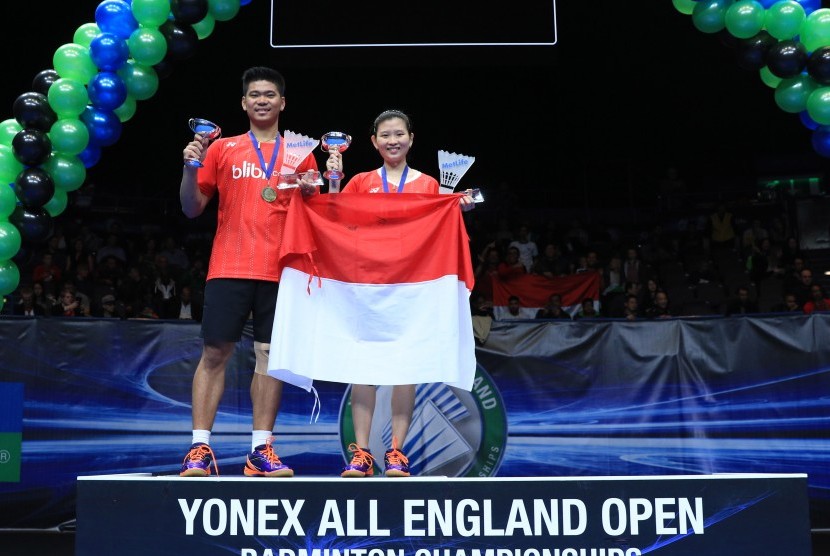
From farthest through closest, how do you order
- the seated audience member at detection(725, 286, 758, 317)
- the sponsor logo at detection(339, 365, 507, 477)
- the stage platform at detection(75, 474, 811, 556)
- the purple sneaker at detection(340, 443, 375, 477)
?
the seated audience member at detection(725, 286, 758, 317) → the sponsor logo at detection(339, 365, 507, 477) → the purple sneaker at detection(340, 443, 375, 477) → the stage platform at detection(75, 474, 811, 556)

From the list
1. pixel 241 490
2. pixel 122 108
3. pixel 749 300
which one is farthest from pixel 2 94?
pixel 241 490

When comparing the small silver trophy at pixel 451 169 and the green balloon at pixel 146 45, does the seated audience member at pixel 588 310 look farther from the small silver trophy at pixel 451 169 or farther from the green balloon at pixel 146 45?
the small silver trophy at pixel 451 169

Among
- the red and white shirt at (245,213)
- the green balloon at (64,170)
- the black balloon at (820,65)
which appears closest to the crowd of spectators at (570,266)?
the green balloon at (64,170)

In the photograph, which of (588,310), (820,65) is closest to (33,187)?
(820,65)

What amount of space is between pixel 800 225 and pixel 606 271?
4.14 meters

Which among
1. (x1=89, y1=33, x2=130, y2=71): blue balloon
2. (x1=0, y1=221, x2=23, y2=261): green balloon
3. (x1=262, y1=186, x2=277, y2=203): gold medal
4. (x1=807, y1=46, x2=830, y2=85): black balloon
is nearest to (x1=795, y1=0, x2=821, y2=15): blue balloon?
(x1=807, y1=46, x2=830, y2=85): black balloon

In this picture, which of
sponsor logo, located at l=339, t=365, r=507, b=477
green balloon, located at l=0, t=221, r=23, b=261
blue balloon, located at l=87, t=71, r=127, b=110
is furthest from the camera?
sponsor logo, located at l=339, t=365, r=507, b=477

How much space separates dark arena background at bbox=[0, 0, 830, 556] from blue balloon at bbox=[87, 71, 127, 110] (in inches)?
6.8

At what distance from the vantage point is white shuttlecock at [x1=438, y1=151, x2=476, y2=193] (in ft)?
13.1

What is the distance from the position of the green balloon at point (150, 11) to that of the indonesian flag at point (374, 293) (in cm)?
266

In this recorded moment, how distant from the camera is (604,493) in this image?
10.5 feet

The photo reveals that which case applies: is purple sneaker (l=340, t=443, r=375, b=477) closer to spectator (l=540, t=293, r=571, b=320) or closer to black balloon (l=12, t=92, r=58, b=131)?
black balloon (l=12, t=92, r=58, b=131)

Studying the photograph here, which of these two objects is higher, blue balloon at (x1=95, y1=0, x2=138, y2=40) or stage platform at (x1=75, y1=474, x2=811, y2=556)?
blue balloon at (x1=95, y1=0, x2=138, y2=40)

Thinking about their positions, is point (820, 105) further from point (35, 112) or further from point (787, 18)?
point (35, 112)
